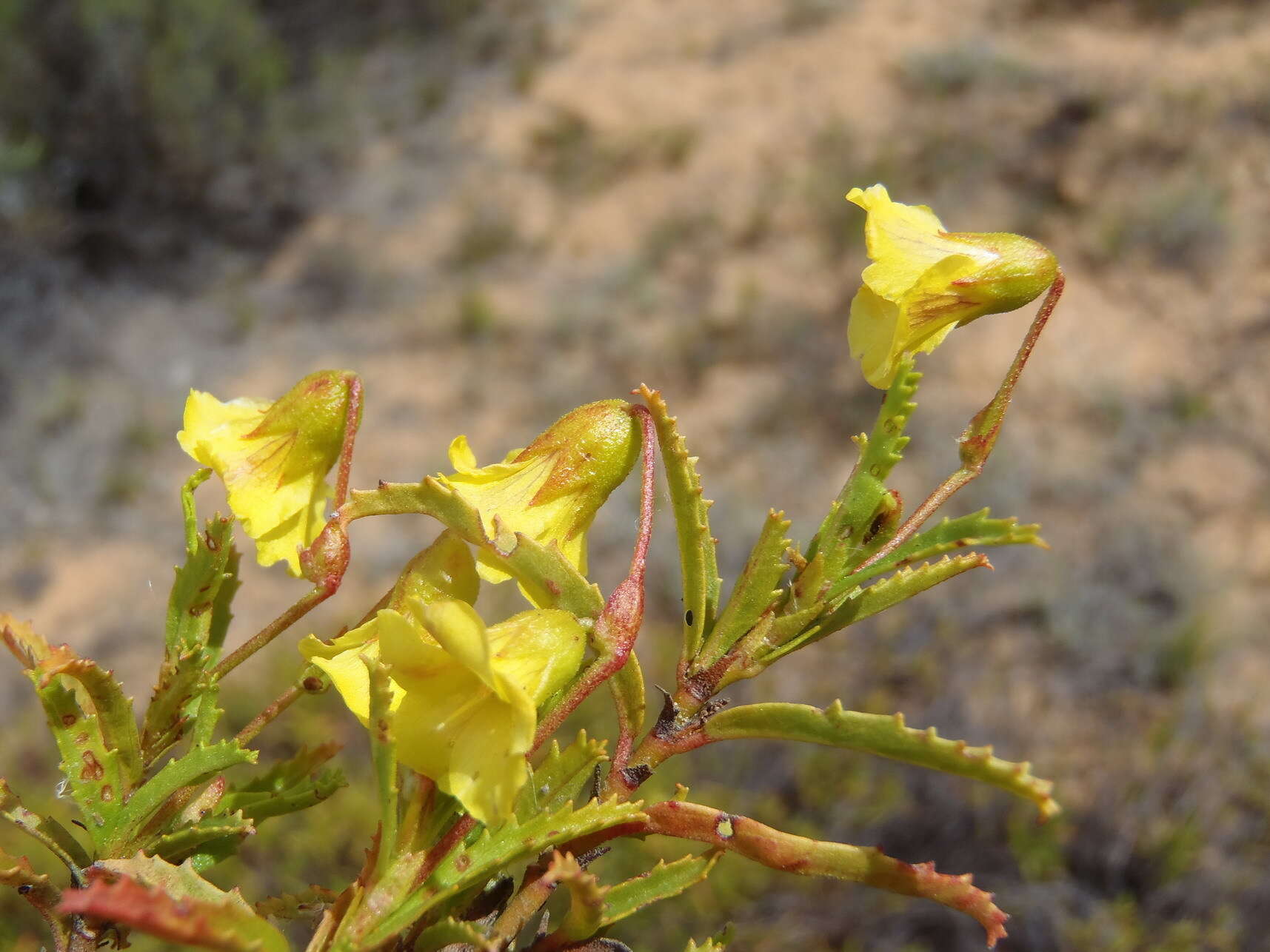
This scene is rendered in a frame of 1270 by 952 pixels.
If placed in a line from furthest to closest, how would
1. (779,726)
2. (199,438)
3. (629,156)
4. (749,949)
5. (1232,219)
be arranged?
(629,156) < (1232,219) < (749,949) < (199,438) < (779,726)

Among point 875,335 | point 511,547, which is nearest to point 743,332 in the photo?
point 875,335

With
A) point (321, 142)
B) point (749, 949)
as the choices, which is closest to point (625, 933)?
point (749, 949)

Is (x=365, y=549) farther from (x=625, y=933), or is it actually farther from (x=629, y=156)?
(x=629, y=156)

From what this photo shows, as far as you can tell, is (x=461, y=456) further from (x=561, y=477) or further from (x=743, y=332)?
(x=743, y=332)

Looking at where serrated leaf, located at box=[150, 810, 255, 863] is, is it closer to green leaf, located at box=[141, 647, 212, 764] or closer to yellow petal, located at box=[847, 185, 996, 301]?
green leaf, located at box=[141, 647, 212, 764]

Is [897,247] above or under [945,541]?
above

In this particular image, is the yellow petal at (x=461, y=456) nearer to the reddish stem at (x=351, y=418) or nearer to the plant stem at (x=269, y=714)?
the reddish stem at (x=351, y=418)
